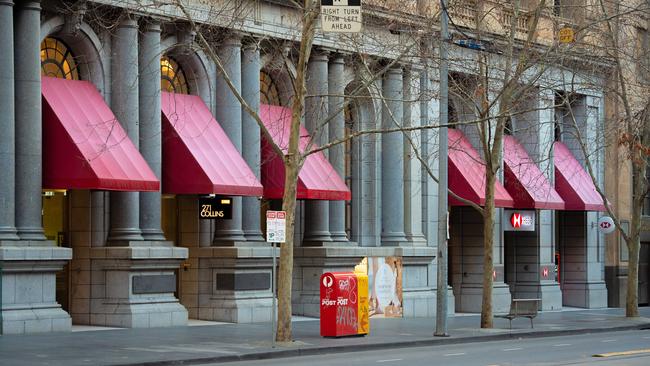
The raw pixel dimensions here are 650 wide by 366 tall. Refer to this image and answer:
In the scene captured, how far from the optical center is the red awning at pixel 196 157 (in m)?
34.2

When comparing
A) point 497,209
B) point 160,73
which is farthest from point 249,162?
point 497,209

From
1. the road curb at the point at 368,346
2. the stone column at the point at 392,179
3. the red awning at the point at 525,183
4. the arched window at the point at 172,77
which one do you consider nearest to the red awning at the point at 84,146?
the arched window at the point at 172,77

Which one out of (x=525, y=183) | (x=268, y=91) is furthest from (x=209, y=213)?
(x=525, y=183)

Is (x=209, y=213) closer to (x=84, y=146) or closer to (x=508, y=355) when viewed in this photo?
(x=84, y=146)

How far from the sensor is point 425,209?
145ft

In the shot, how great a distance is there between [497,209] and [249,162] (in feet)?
44.3

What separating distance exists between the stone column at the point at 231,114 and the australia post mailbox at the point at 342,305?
5808mm

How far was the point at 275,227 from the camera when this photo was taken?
27297 mm

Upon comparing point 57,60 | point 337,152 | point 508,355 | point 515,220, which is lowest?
point 508,355

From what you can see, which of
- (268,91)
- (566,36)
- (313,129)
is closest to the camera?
(566,36)

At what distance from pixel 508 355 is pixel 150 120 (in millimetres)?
11907

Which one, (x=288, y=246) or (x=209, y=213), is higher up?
(x=209, y=213)

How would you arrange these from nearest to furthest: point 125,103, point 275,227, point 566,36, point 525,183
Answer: point 275,227 < point 125,103 < point 566,36 < point 525,183

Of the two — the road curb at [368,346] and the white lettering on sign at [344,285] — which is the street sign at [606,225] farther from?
the white lettering on sign at [344,285]
